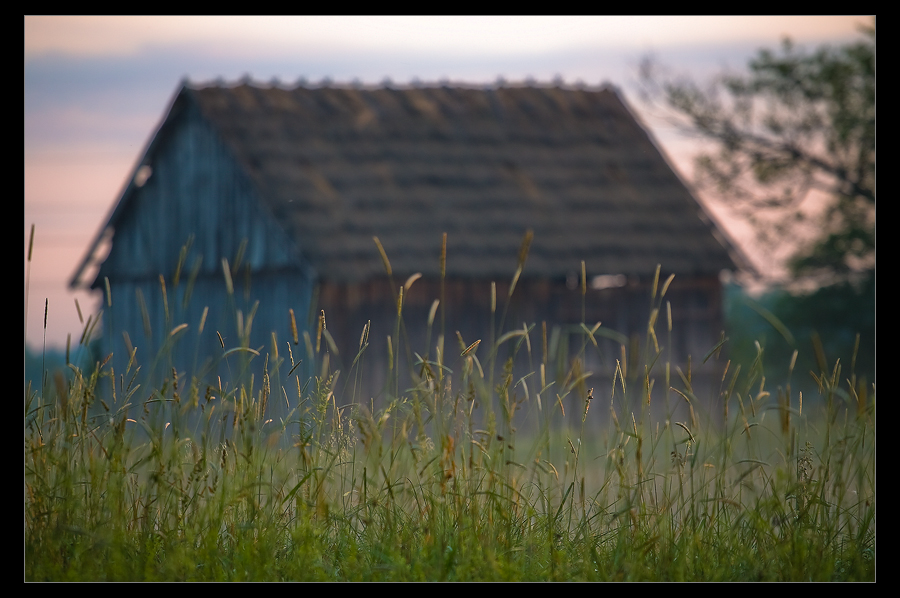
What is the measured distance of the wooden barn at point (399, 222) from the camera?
11.1m

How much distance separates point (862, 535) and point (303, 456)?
6.30 ft

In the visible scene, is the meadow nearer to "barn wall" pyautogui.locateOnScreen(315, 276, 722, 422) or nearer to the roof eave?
"barn wall" pyautogui.locateOnScreen(315, 276, 722, 422)

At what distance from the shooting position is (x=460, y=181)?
39.9 feet

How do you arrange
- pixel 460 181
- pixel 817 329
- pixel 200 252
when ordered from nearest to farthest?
pixel 200 252, pixel 460 181, pixel 817 329

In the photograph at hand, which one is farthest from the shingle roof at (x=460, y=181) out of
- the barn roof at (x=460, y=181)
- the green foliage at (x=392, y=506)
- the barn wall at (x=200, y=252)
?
the green foliage at (x=392, y=506)

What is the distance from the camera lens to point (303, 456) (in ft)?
10.0

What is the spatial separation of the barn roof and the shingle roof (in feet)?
0.06

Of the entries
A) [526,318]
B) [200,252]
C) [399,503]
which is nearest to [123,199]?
[200,252]

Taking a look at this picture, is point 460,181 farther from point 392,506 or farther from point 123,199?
point 392,506

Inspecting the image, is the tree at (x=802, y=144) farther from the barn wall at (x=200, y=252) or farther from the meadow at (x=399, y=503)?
the meadow at (x=399, y=503)

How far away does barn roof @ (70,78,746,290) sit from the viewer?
11148 mm

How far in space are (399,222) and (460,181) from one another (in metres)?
1.27
